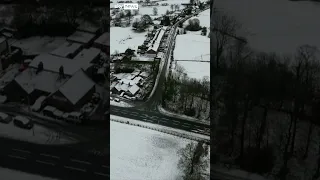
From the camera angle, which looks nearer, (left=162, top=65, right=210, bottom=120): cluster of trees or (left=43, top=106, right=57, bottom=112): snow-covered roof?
(left=162, top=65, right=210, bottom=120): cluster of trees

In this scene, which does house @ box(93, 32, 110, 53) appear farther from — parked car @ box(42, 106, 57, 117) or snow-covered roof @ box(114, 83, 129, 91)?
parked car @ box(42, 106, 57, 117)

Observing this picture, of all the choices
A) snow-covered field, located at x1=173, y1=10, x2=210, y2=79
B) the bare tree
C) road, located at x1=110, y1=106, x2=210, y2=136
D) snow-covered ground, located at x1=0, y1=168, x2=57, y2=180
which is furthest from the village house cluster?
the bare tree

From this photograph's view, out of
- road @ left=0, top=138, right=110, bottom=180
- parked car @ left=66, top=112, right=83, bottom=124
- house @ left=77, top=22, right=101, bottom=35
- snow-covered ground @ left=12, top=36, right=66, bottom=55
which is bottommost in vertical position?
road @ left=0, top=138, right=110, bottom=180

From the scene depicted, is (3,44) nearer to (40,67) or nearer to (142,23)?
(40,67)

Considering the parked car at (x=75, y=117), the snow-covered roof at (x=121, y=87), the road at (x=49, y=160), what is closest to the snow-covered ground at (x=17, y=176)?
the road at (x=49, y=160)

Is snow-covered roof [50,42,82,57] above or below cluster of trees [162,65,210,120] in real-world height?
above

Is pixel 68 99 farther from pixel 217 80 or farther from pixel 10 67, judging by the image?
pixel 217 80

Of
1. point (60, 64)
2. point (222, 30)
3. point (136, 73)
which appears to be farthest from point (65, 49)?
point (222, 30)
